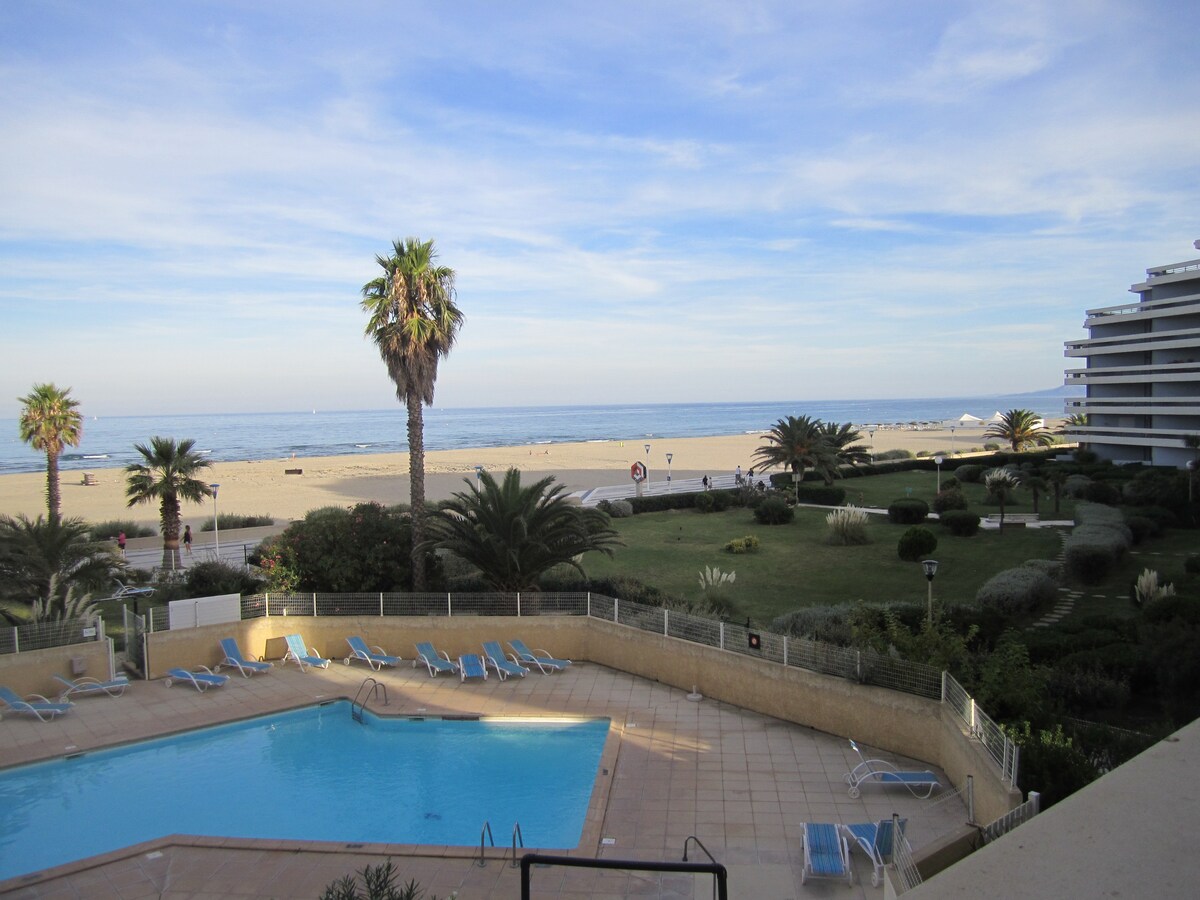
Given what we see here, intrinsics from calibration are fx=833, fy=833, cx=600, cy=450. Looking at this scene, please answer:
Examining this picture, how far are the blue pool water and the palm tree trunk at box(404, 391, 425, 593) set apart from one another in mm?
4777

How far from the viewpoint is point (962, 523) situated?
28375mm

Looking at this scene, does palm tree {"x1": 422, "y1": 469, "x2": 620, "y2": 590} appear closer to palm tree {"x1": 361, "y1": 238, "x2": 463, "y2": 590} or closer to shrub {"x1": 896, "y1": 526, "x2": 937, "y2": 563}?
palm tree {"x1": 361, "y1": 238, "x2": 463, "y2": 590}

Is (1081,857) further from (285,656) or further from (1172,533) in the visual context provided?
(1172,533)

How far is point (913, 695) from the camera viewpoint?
1155 centimetres

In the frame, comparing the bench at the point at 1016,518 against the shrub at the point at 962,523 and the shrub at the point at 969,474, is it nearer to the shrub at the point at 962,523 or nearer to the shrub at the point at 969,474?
the shrub at the point at 962,523

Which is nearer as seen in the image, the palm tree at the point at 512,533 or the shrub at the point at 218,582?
the palm tree at the point at 512,533

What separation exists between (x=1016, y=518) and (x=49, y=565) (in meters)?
30.5

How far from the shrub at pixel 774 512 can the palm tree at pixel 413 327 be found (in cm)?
1720

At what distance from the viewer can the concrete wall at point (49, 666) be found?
1467cm

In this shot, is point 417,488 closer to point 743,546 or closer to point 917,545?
point 743,546

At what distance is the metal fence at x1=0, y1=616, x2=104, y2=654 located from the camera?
48.5 feet

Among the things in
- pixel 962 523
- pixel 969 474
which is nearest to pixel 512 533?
pixel 962 523

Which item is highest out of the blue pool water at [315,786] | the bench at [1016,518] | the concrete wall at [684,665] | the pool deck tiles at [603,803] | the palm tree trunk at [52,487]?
the palm tree trunk at [52,487]

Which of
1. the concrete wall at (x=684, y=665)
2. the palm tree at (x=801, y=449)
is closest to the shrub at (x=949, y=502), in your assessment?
the palm tree at (x=801, y=449)
